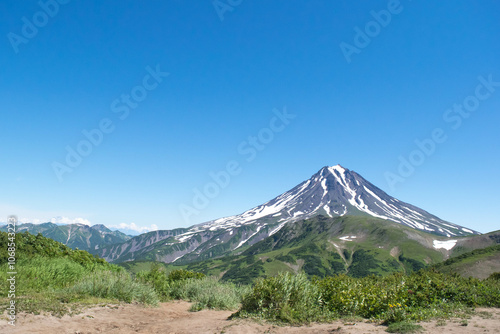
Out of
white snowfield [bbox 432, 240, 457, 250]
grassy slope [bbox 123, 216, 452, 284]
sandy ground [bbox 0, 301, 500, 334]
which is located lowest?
grassy slope [bbox 123, 216, 452, 284]

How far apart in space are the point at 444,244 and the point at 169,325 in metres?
208

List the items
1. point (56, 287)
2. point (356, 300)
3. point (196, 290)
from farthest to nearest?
point (196, 290) < point (56, 287) < point (356, 300)

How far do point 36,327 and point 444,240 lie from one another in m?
220

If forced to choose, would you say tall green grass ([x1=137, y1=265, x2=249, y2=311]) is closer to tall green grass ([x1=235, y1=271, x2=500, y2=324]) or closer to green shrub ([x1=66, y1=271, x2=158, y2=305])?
green shrub ([x1=66, y1=271, x2=158, y2=305])

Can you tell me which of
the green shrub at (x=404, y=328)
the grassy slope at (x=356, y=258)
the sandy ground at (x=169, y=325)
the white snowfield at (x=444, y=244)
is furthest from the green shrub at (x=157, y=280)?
the white snowfield at (x=444, y=244)

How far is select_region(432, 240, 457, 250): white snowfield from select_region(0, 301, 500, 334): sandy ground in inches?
7719

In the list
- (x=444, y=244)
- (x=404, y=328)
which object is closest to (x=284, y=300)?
(x=404, y=328)

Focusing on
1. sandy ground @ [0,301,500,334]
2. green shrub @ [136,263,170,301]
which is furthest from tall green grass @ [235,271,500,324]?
green shrub @ [136,263,170,301]

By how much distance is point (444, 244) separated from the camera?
177 metres

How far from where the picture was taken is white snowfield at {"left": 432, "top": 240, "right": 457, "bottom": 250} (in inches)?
6744

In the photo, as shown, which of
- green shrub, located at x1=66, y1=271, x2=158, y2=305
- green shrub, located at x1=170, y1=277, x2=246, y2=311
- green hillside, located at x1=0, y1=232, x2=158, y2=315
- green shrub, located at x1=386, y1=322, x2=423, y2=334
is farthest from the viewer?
green shrub, located at x1=170, y1=277, x2=246, y2=311

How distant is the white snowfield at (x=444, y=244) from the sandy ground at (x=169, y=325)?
196068 mm

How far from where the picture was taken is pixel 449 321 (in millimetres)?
8859

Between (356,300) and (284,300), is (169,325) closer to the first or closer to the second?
(284,300)
